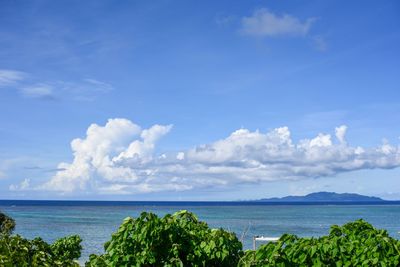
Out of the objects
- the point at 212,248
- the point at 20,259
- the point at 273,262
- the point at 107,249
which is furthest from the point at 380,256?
the point at 20,259

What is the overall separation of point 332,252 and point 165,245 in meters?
2.04

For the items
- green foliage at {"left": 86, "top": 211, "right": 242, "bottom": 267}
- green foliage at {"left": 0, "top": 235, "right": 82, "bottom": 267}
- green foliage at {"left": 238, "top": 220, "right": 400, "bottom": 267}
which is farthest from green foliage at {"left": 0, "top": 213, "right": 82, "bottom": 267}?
green foliage at {"left": 238, "top": 220, "right": 400, "bottom": 267}

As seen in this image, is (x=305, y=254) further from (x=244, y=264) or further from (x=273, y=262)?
(x=244, y=264)

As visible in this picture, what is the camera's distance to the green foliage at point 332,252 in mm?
5203

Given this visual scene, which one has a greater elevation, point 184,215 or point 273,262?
point 184,215

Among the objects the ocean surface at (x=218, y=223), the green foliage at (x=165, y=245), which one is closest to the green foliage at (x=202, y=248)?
the green foliage at (x=165, y=245)

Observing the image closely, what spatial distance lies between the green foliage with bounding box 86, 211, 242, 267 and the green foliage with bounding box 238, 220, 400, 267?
2.76ft

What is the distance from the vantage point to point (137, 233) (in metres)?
6.08

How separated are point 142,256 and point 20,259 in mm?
1677

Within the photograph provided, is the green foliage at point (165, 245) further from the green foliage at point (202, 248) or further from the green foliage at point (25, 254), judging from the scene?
the green foliage at point (25, 254)

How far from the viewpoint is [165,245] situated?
6316 mm

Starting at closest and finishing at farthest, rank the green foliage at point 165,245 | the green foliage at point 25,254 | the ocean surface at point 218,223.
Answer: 1. the green foliage at point 165,245
2. the green foliage at point 25,254
3. the ocean surface at point 218,223

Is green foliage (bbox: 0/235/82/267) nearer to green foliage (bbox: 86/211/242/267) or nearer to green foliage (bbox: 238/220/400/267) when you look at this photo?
green foliage (bbox: 86/211/242/267)

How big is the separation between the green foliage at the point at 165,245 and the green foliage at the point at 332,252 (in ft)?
2.76
